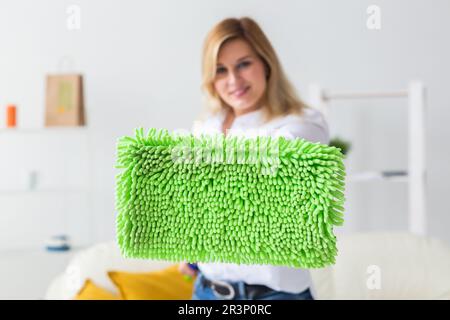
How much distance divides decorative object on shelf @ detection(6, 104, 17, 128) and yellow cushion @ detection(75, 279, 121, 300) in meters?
1.11

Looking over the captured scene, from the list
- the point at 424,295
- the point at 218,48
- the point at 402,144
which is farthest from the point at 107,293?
the point at 402,144

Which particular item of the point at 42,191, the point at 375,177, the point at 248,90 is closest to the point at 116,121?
the point at 42,191

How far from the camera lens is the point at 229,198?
345 millimetres

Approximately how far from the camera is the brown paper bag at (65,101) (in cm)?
240

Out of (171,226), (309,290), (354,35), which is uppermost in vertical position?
(354,35)

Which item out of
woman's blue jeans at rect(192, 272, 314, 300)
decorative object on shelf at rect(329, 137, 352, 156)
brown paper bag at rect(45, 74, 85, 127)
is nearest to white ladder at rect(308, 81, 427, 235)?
decorative object on shelf at rect(329, 137, 352, 156)

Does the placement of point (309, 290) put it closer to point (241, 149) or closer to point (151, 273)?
point (241, 149)

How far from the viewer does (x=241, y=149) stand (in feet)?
1.10

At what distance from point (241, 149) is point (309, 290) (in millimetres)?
472

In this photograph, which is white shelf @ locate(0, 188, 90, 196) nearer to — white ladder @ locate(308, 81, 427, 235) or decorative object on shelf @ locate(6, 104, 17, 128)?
decorative object on shelf @ locate(6, 104, 17, 128)

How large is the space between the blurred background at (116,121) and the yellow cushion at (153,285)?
91 cm

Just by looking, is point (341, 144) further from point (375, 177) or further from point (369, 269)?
point (369, 269)

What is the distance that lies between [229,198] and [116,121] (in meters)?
2.30

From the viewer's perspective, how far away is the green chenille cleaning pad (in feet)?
1.09
